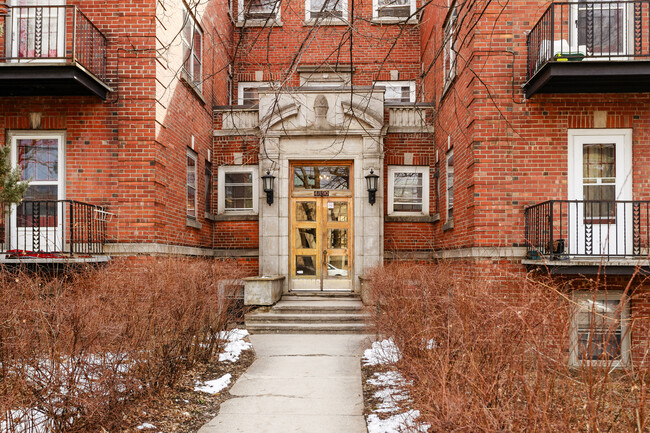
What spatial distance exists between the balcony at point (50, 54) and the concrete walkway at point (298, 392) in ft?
19.5

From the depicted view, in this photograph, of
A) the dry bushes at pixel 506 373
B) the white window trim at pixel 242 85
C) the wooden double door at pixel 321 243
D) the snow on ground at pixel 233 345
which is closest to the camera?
the dry bushes at pixel 506 373

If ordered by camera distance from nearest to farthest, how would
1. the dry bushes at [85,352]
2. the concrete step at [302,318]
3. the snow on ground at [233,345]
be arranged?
1. the dry bushes at [85,352]
2. the snow on ground at [233,345]
3. the concrete step at [302,318]

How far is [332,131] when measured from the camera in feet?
46.0

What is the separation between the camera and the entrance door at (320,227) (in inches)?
568

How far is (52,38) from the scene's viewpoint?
10891mm

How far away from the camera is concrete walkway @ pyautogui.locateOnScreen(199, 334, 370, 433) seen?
543 centimetres

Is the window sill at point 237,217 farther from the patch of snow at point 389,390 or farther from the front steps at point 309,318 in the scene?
the patch of snow at point 389,390

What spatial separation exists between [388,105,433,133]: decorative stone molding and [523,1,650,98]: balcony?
16.6 feet

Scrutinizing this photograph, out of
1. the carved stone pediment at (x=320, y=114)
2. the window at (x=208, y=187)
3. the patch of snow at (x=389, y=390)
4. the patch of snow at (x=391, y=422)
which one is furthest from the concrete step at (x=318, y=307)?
the patch of snow at (x=391, y=422)

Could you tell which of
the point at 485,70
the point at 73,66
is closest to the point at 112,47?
the point at 73,66

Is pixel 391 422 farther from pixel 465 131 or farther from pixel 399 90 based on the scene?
pixel 399 90

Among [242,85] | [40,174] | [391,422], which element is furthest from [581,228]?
[242,85]

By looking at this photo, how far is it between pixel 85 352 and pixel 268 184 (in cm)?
972

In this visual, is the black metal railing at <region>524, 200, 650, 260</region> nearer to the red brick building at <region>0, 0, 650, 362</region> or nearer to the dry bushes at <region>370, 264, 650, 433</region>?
the red brick building at <region>0, 0, 650, 362</region>
